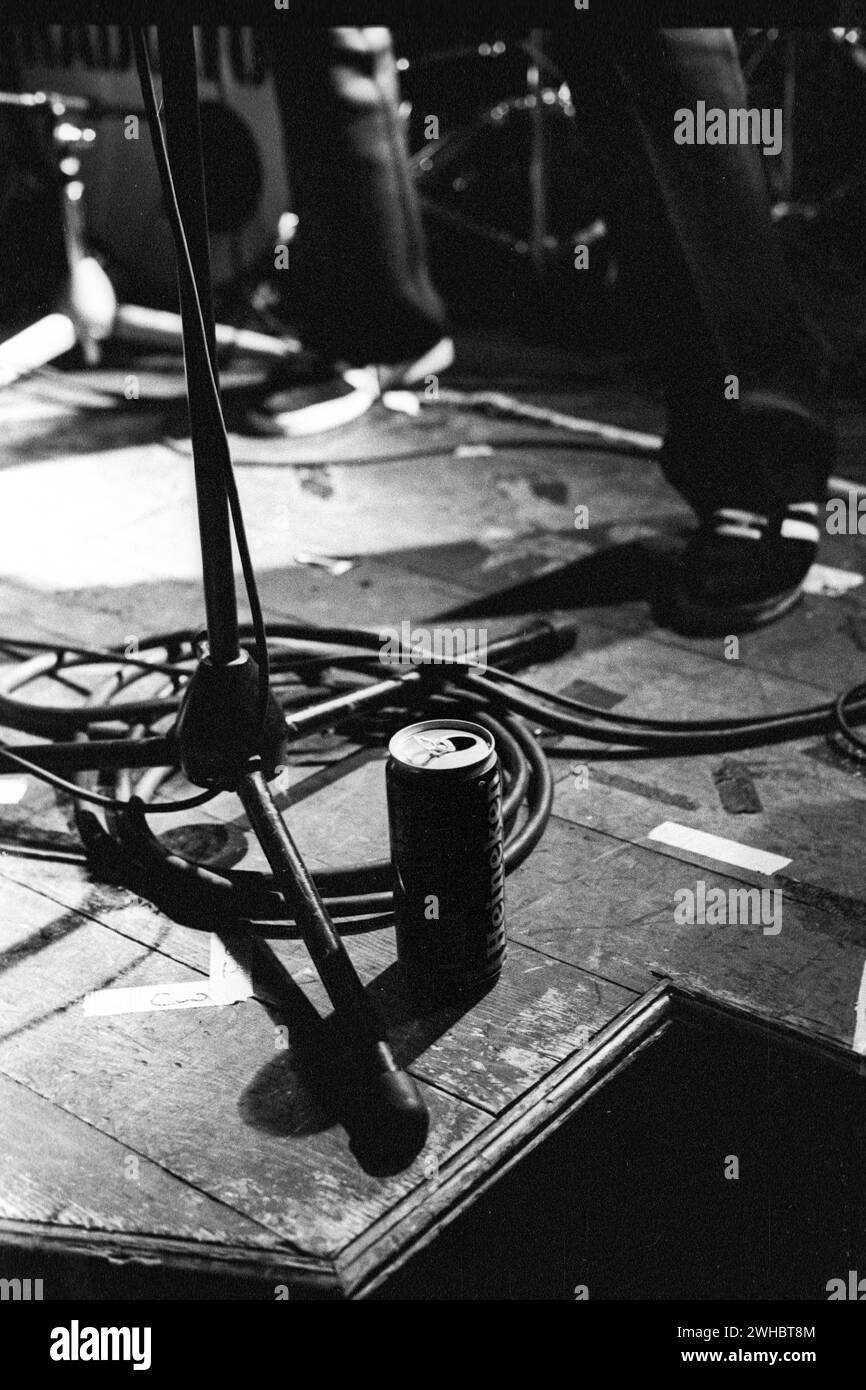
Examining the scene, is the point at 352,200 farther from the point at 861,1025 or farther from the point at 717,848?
the point at 861,1025

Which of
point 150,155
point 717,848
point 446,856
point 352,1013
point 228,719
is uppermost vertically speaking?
point 150,155

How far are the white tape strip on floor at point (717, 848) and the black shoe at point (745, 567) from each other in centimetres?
91

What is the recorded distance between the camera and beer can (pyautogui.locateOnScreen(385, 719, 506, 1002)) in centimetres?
182

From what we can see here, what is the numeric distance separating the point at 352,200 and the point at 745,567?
2.48 m

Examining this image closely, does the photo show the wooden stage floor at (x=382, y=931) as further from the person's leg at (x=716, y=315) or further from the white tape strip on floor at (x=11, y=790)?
Result: the person's leg at (x=716, y=315)

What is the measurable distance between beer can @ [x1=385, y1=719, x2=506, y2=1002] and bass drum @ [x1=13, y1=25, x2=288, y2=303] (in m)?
4.66

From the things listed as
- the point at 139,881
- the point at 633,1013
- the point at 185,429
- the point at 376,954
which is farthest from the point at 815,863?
the point at 185,429

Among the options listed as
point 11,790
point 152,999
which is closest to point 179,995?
point 152,999

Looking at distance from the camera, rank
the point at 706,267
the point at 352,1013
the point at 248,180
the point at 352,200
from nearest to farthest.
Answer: the point at 352,1013, the point at 706,267, the point at 352,200, the point at 248,180

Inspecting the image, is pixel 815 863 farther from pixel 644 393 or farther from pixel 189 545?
pixel 644 393

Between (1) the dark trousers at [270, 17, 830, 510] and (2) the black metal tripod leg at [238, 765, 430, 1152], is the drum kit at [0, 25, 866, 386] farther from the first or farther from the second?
(2) the black metal tripod leg at [238, 765, 430, 1152]

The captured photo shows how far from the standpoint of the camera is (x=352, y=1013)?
1.72 metres

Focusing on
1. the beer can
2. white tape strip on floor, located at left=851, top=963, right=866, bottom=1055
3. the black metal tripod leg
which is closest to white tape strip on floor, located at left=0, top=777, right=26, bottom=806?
the black metal tripod leg

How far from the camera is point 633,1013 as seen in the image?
1887 mm
